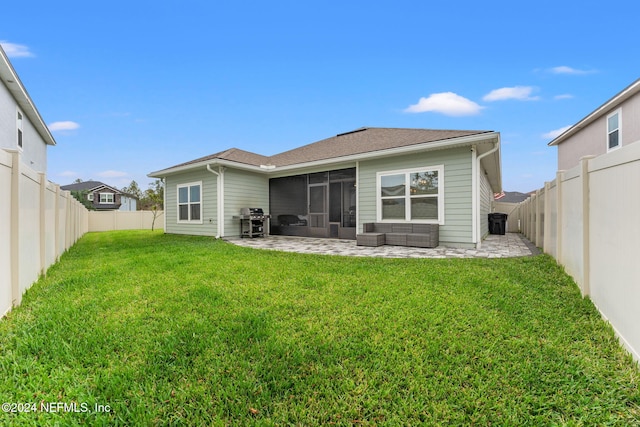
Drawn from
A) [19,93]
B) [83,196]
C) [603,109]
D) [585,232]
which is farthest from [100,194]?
[603,109]

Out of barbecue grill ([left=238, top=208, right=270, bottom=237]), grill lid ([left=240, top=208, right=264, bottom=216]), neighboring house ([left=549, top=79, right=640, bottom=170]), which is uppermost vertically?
neighboring house ([left=549, top=79, right=640, bottom=170])

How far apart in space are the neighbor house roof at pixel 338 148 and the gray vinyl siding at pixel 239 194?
23.0 inches

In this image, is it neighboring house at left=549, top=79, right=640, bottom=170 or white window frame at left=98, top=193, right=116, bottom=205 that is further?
white window frame at left=98, top=193, right=116, bottom=205

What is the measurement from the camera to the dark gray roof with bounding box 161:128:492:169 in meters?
9.40

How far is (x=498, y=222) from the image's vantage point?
11.9m

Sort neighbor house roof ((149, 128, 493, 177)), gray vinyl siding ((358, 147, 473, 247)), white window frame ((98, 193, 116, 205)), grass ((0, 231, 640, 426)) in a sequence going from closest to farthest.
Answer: grass ((0, 231, 640, 426)), gray vinyl siding ((358, 147, 473, 247)), neighbor house roof ((149, 128, 493, 177)), white window frame ((98, 193, 116, 205))

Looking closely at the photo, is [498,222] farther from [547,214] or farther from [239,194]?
[239,194]

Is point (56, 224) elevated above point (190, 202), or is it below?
below

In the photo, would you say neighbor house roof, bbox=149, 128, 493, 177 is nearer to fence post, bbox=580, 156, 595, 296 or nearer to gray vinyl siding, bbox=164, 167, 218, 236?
gray vinyl siding, bbox=164, 167, 218, 236

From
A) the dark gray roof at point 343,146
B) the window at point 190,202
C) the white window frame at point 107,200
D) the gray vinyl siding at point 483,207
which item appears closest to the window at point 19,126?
the dark gray roof at point 343,146

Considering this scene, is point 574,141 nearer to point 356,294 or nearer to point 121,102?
point 356,294

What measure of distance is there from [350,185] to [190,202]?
6.64 m

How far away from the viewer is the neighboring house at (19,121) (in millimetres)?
8180

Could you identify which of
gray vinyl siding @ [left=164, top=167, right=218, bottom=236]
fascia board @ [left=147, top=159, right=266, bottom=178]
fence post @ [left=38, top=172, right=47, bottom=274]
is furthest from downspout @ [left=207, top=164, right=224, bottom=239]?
fence post @ [left=38, top=172, right=47, bottom=274]
